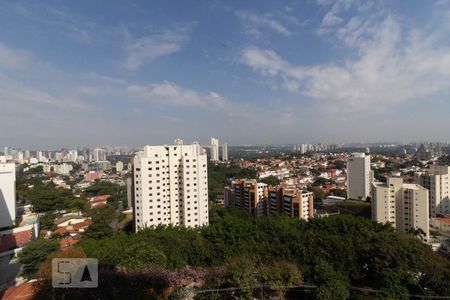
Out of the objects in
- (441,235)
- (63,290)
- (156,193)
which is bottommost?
(441,235)

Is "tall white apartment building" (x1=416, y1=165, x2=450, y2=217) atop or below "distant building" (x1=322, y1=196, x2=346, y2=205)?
atop

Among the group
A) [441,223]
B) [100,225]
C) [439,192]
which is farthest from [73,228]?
[439,192]

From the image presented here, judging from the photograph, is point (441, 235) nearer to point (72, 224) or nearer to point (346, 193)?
point (346, 193)

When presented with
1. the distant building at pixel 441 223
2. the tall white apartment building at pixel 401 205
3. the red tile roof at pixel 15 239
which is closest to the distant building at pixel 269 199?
the tall white apartment building at pixel 401 205

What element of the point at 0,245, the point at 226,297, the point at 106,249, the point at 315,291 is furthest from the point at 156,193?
the point at 315,291

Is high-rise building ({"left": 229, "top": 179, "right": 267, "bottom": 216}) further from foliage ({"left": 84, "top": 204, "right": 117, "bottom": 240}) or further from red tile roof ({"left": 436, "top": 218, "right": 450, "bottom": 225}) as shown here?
red tile roof ({"left": 436, "top": 218, "right": 450, "bottom": 225})

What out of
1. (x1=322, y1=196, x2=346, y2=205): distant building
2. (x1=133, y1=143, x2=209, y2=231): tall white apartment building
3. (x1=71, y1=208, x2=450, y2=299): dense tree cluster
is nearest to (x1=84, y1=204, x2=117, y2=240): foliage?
(x1=133, y1=143, x2=209, y2=231): tall white apartment building
